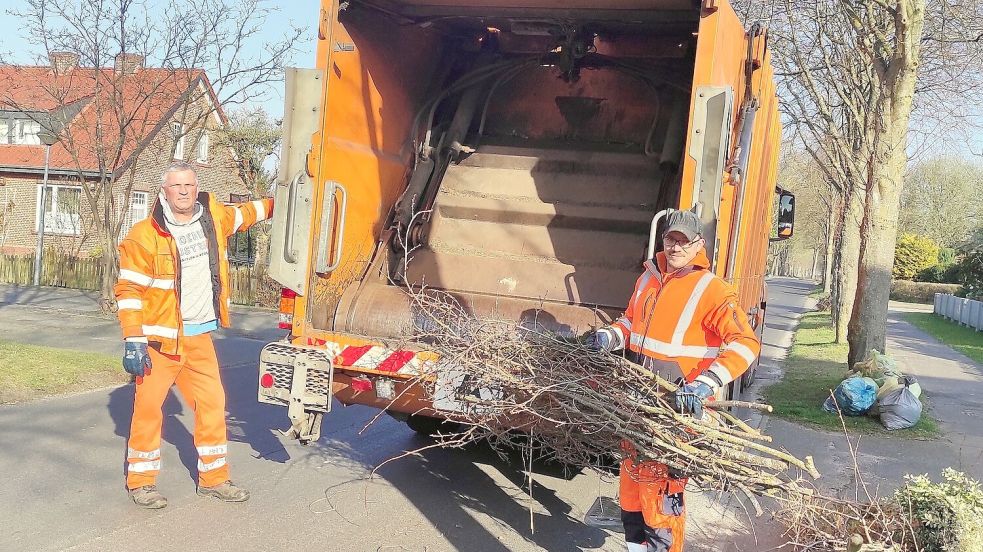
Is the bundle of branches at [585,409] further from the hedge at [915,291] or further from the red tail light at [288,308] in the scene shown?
the hedge at [915,291]

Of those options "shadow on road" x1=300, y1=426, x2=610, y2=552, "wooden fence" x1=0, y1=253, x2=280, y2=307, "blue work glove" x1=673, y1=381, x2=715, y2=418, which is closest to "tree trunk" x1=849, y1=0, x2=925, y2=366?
"shadow on road" x1=300, y1=426, x2=610, y2=552

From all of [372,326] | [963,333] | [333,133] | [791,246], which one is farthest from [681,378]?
[791,246]

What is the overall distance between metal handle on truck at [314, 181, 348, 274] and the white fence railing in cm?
1751

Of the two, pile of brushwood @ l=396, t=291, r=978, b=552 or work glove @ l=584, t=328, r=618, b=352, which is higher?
work glove @ l=584, t=328, r=618, b=352

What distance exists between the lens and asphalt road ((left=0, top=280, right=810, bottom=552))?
12.5 feet

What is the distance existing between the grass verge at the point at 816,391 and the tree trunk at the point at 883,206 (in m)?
0.71

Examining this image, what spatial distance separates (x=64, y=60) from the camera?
1159cm

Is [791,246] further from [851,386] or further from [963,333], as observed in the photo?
[851,386]

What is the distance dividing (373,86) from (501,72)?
113cm

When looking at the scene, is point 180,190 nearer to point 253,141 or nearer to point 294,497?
point 294,497

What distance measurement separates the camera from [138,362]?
3.96 m

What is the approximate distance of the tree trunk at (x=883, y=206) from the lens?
8.38 meters

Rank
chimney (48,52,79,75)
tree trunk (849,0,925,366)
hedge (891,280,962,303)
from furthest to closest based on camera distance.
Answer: hedge (891,280,962,303) → chimney (48,52,79,75) → tree trunk (849,0,925,366)

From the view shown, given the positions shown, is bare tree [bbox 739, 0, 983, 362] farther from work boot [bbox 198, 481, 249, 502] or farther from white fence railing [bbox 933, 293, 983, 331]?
work boot [bbox 198, 481, 249, 502]
